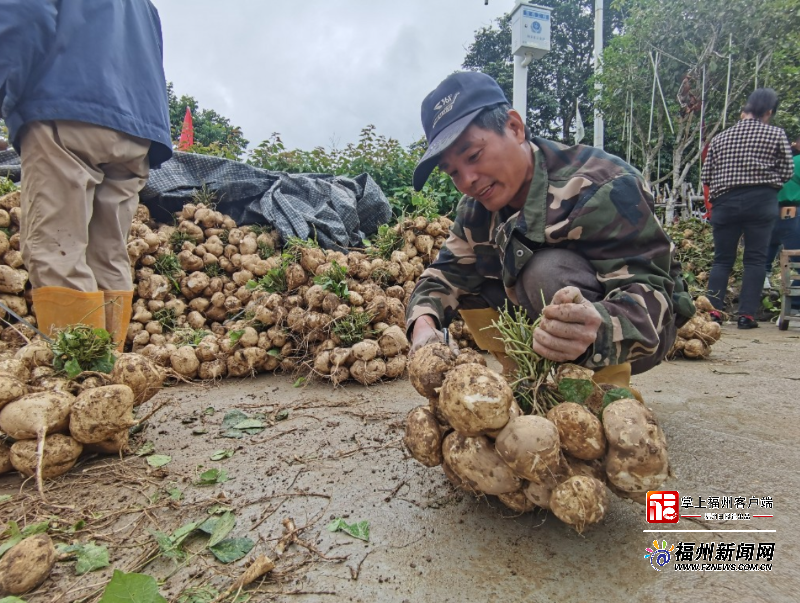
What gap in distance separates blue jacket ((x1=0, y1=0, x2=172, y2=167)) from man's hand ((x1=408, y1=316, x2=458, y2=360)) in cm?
200

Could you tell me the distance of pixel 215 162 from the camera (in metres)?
4.97

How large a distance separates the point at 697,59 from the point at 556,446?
398 inches

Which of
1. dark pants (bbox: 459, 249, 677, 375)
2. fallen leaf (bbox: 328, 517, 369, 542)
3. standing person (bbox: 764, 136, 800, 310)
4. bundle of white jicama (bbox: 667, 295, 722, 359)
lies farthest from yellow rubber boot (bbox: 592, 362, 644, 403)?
standing person (bbox: 764, 136, 800, 310)

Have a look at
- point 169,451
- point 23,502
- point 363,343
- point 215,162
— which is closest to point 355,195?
point 215,162

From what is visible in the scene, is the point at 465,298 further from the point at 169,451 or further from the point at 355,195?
the point at 355,195

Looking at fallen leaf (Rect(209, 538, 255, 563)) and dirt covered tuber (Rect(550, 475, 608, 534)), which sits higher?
dirt covered tuber (Rect(550, 475, 608, 534))

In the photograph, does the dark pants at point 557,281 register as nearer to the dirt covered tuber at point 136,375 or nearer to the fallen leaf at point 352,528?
the fallen leaf at point 352,528

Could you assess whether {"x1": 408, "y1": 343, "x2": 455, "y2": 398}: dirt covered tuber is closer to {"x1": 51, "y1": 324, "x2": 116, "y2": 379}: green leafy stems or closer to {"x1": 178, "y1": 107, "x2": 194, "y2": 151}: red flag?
{"x1": 51, "y1": 324, "x2": 116, "y2": 379}: green leafy stems

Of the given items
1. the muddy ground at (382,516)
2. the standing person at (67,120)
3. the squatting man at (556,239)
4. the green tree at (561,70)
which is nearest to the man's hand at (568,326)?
the squatting man at (556,239)

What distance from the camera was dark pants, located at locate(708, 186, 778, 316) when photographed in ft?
14.2

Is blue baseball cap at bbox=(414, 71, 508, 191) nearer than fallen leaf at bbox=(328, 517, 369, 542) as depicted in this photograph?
No

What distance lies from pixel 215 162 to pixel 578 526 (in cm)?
497

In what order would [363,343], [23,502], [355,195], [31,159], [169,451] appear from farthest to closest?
[355,195] → [363,343] → [31,159] → [169,451] → [23,502]

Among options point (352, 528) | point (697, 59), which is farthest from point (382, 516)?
point (697, 59)
